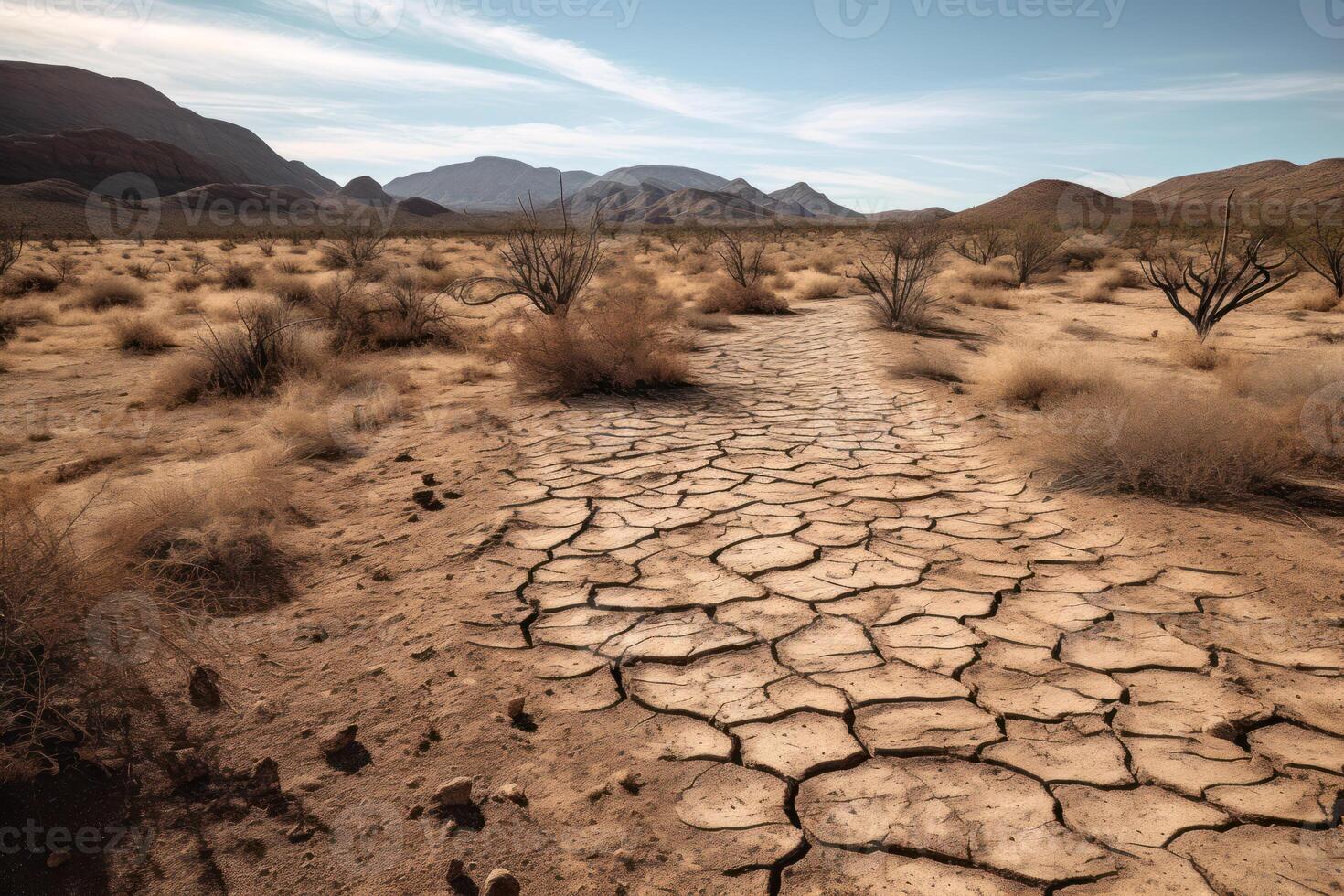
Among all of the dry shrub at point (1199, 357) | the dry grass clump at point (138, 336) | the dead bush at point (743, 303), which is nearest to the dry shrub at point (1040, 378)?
the dry shrub at point (1199, 357)

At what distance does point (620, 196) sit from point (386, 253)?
133 m

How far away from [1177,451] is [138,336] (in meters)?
10.4

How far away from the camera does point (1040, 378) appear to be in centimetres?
592

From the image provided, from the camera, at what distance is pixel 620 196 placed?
5723 inches

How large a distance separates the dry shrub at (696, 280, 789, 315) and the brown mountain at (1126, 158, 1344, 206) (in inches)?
1382

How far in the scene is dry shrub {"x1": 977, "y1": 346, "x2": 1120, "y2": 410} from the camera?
5785 millimetres

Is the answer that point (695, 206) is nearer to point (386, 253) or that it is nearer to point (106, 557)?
point (386, 253)

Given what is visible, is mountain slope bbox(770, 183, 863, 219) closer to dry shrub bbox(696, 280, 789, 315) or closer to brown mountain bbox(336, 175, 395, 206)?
brown mountain bbox(336, 175, 395, 206)

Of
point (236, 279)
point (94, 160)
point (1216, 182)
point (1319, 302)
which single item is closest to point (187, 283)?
point (236, 279)

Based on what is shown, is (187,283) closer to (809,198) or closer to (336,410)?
(336,410)

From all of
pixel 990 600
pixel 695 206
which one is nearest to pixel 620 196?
pixel 695 206

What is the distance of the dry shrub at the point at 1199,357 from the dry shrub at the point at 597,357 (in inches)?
204

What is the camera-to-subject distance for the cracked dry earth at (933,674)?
5.45ft

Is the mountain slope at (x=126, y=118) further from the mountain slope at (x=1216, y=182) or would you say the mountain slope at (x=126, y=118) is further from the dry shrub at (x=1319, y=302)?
the mountain slope at (x=1216, y=182)
